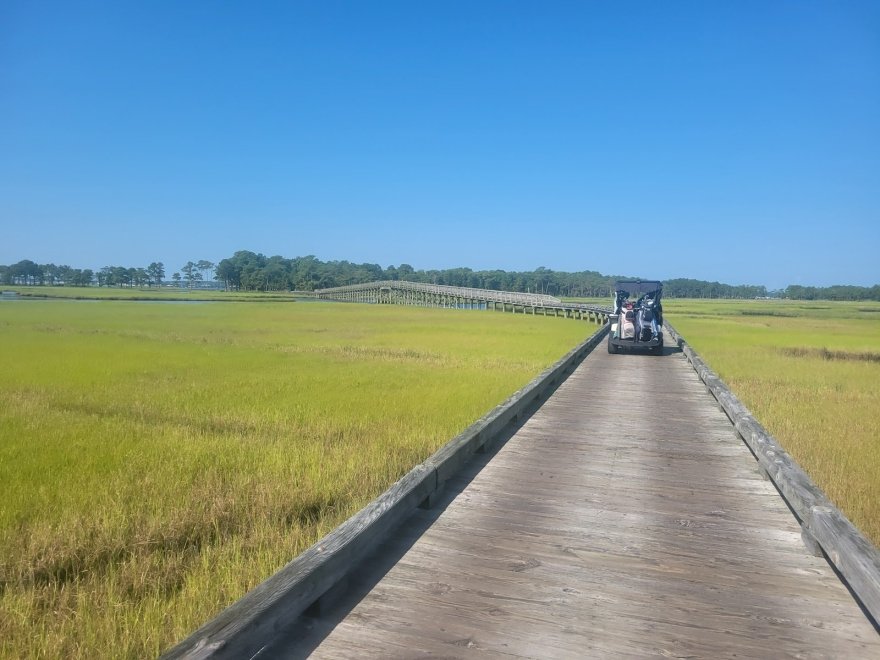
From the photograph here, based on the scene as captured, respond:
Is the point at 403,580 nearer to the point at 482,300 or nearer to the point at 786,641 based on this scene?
the point at 786,641

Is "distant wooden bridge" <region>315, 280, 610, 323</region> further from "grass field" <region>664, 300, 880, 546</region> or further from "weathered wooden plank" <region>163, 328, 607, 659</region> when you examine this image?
"weathered wooden plank" <region>163, 328, 607, 659</region>

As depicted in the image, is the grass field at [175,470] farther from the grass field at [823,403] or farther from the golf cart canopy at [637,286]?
the grass field at [823,403]

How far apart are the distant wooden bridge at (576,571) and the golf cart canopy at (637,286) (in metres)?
10.7

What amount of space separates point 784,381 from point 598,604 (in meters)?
14.5

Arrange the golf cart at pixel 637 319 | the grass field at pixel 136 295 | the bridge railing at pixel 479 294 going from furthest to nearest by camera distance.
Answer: the grass field at pixel 136 295, the bridge railing at pixel 479 294, the golf cart at pixel 637 319

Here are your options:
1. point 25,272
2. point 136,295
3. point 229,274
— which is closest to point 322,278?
point 229,274

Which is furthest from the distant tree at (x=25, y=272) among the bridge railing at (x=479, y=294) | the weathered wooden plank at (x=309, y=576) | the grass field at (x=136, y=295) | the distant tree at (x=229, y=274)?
the weathered wooden plank at (x=309, y=576)

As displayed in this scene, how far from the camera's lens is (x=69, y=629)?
3516 millimetres

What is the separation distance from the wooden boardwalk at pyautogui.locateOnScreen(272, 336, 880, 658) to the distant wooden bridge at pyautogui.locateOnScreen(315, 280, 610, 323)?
3565 cm

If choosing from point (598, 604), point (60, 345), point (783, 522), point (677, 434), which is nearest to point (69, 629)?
point (598, 604)

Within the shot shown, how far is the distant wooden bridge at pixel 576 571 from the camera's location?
8.41 feet

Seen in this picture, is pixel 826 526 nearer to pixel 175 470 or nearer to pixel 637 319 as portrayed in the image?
pixel 175 470

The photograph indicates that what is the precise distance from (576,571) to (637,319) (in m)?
13.4

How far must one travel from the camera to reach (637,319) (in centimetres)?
1580
